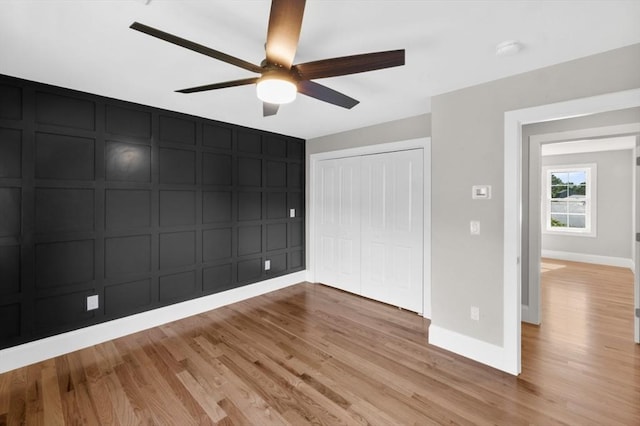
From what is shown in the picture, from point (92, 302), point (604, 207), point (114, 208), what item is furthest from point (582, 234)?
point (92, 302)

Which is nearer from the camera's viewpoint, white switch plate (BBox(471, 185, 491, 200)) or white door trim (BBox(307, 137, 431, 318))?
white switch plate (BBox(471, 185, 491, 200))

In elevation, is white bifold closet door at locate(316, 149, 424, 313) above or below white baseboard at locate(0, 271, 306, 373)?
above

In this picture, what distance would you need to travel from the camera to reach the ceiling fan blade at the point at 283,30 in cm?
118

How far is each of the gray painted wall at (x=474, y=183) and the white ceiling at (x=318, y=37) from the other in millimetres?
148

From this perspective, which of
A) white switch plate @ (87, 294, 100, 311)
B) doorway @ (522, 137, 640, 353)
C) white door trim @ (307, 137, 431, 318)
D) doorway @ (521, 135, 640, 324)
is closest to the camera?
white switch plate @ (87, 294, 100, 311)

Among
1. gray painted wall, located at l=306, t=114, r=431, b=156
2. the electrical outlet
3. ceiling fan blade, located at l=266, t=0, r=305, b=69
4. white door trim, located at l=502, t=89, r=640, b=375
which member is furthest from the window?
ceiling fan blade, located at l=266, t=0, r=305, b=69

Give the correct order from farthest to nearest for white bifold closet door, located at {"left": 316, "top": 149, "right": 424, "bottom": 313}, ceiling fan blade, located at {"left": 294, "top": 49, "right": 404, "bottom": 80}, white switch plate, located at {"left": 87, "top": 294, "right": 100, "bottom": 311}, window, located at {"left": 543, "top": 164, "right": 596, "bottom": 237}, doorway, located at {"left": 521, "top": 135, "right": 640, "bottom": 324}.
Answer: window, located at {"left": 543, "top": 164, "right": 596, "bottom": 237} < doorway, located at {"left": 521, "top": 135, "right": 640, "bottom": 324} < white bifold closet door, located at {"left": 316, "top": 149, "right": 424, "bottom": 313} < white switch plate, located at {"left": 87, "top": 294, "right": 100, "bottom": 311} < ceiling fan blade, located at {"left": 294, "top": 49, "right": 404, "bottom": 80}

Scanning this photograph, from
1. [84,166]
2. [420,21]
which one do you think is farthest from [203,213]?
[420,21]

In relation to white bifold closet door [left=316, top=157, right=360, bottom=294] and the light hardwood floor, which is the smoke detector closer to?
white bifold closet door [left=316, top=157, right=360, bottom=294]

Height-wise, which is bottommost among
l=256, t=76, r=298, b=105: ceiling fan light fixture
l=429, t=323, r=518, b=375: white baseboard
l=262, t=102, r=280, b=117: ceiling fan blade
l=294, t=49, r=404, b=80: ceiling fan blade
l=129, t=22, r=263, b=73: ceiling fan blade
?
l=429, t=323, r=518, b=375: white baseboard

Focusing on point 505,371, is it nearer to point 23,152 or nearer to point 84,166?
point 84,166

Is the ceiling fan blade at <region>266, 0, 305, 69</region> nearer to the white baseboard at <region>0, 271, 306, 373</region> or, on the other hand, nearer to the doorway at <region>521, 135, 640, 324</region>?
the white baseboard at <region>0, 271, 306, 373</region>

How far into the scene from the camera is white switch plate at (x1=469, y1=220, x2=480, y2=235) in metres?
2.54

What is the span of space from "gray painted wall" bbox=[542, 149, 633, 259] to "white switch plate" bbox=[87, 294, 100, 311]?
9139mm
